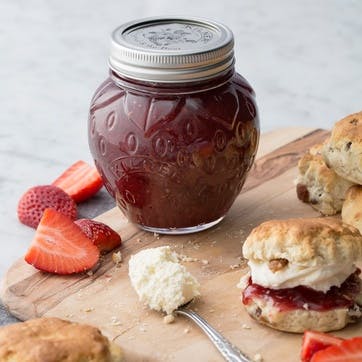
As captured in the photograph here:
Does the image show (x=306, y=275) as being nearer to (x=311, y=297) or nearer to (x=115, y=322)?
(x=311, y=297)

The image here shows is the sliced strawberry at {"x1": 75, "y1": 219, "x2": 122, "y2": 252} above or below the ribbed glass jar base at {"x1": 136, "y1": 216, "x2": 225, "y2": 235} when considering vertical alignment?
above

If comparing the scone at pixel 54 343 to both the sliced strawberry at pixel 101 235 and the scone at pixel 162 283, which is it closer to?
the scone at pixel 162 283

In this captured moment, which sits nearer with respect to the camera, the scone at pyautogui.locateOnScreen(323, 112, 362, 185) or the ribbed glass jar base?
the scone at pyautogui.locateOnScreen(323, 112, 362, 185)

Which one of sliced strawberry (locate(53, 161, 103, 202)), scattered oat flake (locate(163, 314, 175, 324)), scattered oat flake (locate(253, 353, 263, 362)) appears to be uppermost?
scattered oat flake (locate(253, 353, 263, 362))

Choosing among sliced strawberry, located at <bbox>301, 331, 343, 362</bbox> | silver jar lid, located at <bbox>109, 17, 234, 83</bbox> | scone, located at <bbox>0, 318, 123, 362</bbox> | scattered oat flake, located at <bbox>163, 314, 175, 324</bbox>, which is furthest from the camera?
silver jar lid, located at <bbox>109, 17, 234, 83</bbox>

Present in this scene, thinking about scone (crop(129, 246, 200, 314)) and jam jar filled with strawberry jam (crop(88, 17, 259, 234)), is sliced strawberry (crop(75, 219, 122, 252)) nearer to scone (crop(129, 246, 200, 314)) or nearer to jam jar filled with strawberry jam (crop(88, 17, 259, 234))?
jam jar filled with strawberry jam (crop(88, 17, 259, 234))

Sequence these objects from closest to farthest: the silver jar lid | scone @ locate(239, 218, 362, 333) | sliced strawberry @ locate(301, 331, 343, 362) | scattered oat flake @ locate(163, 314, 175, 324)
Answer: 1. sliced strawberry @ locate(301, 331, 343, 362)
2. scone @ locate(239, 218, 362, 333)
3. scattered oat flake @ locate(163, 314, 175, 324)
4. the silver jar lid

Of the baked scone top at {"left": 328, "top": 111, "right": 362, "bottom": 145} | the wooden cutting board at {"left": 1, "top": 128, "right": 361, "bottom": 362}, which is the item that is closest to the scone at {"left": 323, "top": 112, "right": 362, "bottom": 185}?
the baked scone top at {"left": 328, "top": 111, "right": 362, "bottom": 145}

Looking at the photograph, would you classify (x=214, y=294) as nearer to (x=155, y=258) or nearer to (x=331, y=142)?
(x=155, y=258)
